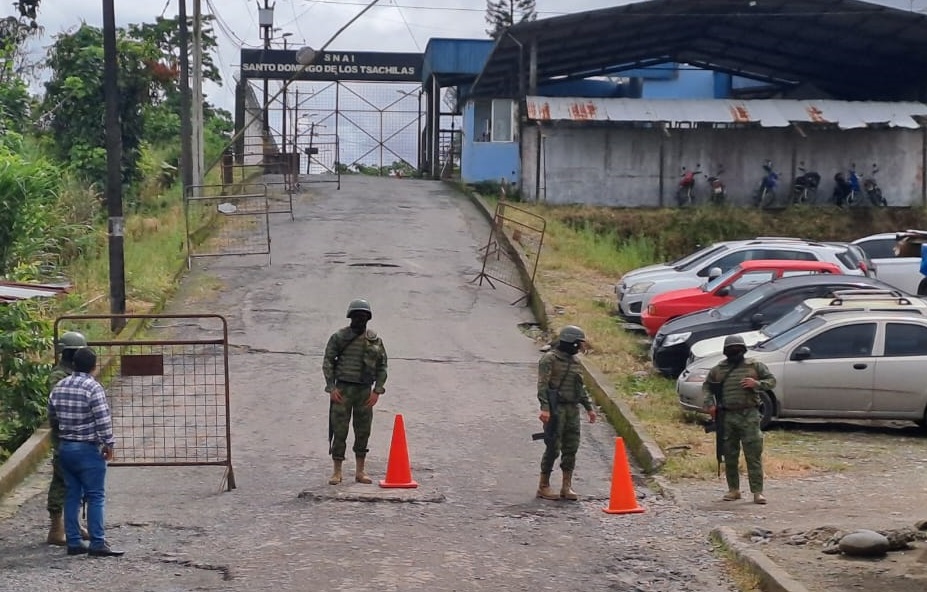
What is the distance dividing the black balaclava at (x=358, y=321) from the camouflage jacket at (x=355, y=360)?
0.13 ft

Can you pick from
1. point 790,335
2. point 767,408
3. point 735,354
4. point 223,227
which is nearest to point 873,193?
point 223,227

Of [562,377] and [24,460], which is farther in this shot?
[24,460]

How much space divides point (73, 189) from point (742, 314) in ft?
52.6

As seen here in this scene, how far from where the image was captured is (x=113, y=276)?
58.7 ft

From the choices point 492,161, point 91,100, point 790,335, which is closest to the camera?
point 790,335

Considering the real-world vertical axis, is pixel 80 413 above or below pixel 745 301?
below

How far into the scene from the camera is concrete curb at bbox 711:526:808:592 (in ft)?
25.1

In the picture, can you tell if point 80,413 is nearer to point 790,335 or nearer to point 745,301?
point 790,335

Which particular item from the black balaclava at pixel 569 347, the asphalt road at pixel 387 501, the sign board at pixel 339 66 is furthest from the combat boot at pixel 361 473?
the sign board at pixel 339 66

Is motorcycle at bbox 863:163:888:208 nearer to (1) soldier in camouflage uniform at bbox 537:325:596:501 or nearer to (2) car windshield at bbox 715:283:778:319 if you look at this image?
(2) car windshield at bbox 715:283:778:319

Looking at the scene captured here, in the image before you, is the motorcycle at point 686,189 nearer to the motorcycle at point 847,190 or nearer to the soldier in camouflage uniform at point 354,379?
the motorcycle at point 847,190

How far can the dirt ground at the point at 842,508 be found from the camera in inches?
317

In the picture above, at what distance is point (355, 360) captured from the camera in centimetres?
1105

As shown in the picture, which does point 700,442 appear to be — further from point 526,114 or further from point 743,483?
point 526,114
